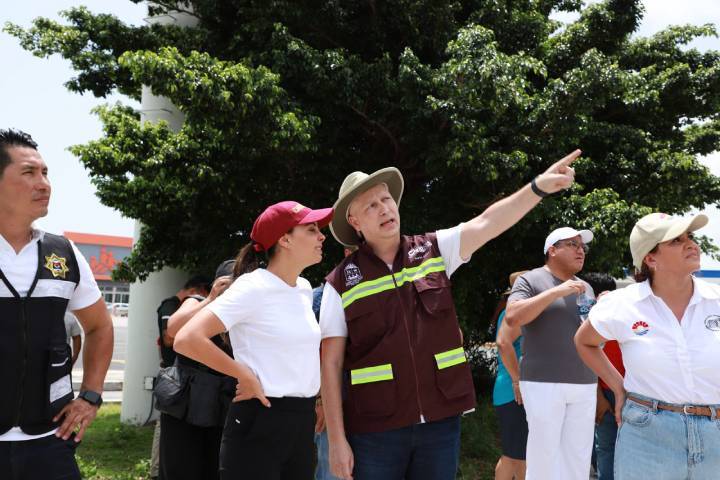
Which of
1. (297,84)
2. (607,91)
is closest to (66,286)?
(297,84)

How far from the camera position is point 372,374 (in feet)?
9.91

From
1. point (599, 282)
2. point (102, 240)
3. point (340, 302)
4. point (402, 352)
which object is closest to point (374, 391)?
point (402, 352)

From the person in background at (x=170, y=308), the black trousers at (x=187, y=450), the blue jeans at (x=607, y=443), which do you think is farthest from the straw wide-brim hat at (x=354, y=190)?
the blue jeans at (x=607, y=443)

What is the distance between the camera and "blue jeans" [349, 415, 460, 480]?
3029 millimetres

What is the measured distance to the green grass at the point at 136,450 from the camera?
782 cm

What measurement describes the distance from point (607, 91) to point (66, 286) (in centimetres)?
720

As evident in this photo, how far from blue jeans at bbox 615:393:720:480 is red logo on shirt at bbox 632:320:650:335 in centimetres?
32

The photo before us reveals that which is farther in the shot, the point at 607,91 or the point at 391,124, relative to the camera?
the point at 391,124

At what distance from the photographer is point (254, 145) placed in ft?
27.6

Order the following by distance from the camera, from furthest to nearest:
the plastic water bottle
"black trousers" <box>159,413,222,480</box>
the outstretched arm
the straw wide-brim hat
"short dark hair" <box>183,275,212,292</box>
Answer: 1. the plastic water bottle
2. "short dark hair" <box>183,275,212,292</box>
3. "black trousers" <box>159,413,222,480</box>
4. the straw wide-brim hat
5. the outstretched arm

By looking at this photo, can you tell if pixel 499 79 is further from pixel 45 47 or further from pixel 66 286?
pixel 45 47

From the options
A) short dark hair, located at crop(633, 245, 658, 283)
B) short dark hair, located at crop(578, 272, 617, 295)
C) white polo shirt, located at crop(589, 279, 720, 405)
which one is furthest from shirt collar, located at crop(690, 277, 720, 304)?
short dark hair, located at crop(578, 272, 617, 295)

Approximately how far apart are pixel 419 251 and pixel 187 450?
2.18 m

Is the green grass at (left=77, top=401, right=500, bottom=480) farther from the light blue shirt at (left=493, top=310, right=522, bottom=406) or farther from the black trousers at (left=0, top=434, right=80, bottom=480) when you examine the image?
the black trousers at (left=0, top=434, right=80, bottom=480)
